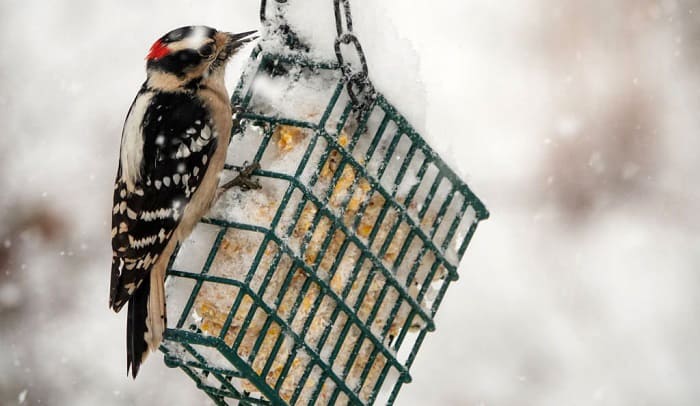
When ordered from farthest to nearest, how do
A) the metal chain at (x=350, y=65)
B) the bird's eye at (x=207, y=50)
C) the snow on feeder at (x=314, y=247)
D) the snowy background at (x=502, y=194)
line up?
the snowy background at (x=502, y=194) < the bird's eye at (x=207, y=50) < the snow on feeder at (x=314, y=247) < the metal chain at (x=350, y=65)

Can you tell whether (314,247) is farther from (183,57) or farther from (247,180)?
(183,57)

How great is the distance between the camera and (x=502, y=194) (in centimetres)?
853

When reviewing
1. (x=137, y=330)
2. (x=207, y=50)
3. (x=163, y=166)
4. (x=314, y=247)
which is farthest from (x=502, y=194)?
(x=137, y=330)

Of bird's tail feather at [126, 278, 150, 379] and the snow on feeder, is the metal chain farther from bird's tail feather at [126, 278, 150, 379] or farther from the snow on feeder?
bird's tail feather at [126, 278, 150, 379]

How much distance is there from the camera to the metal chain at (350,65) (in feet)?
10.9

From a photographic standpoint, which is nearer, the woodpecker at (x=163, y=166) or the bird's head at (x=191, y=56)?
the woodpecker at (x=163, y=166)

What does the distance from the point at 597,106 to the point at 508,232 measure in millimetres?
1251

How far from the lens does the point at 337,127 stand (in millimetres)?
3588

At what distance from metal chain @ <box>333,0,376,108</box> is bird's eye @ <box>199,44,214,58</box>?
686 millimetres

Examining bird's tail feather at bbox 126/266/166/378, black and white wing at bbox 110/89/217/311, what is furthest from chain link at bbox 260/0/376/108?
bird's tail feather at bbox 126/266/166/378

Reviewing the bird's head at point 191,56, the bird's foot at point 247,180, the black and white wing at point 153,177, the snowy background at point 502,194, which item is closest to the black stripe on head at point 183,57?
the bird's head at point 191,56

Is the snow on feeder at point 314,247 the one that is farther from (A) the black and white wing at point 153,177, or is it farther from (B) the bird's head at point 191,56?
(B) the bird's head at point 191,56

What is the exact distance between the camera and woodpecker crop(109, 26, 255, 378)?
367 centimetres

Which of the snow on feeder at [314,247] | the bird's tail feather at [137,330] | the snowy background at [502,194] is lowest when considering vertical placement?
the bird's tail feather at [137,330]
